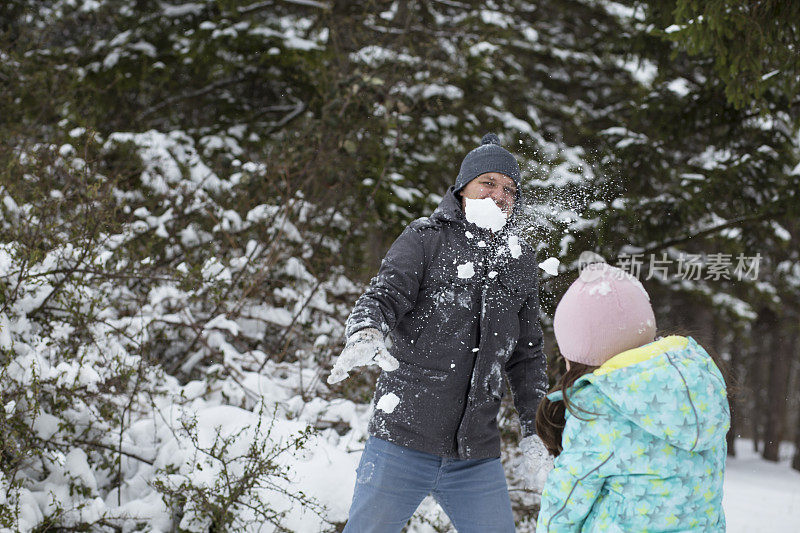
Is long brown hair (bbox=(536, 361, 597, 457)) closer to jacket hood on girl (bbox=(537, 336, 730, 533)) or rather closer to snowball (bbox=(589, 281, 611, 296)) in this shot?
jacket hood on girl (bbox=(537, 336, 730, 533))

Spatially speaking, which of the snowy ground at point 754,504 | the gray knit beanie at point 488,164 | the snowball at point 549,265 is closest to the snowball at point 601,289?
the gray knit beanie at point 488,164

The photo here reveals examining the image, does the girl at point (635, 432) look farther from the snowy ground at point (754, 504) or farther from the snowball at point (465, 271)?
the snowy ground at point (754, 504)

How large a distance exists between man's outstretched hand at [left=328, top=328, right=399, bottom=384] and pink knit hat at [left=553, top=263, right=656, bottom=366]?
61 cm

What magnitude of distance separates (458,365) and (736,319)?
13592mm

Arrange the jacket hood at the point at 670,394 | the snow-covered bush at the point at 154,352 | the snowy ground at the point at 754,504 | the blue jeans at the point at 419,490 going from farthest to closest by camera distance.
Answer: the snowy ground at the point at 754,504, the snow-covered bush at the point at 154,352, the blue jeans at the point at 419,490, the jacket hood at the point at 670,394

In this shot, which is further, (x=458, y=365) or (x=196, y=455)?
(x=196, y=455)

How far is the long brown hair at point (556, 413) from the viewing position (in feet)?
7.10

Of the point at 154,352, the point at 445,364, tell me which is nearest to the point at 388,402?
the point at 445,364

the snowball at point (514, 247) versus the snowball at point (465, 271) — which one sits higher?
the snowball at point (514, 247)

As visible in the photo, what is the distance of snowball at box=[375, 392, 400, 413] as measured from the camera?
8.32 ft

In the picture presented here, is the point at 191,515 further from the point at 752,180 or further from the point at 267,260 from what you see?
the point at 752,180

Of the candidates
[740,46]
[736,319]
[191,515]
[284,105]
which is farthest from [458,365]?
[736,319]

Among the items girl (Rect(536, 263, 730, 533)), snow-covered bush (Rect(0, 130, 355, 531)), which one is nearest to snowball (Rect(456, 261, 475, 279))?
girl (Rect(536, 263, 730, 533))

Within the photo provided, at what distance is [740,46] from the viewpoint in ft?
15.4
